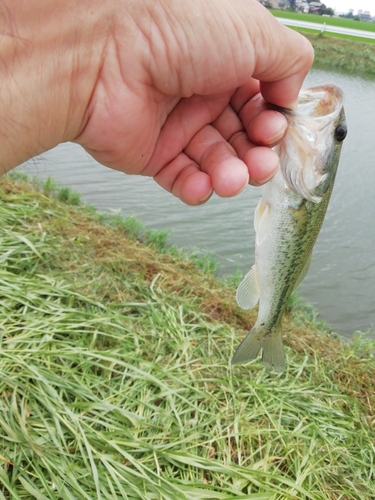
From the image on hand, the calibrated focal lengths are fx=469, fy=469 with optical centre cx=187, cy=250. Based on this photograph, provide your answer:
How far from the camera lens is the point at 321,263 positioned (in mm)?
7227

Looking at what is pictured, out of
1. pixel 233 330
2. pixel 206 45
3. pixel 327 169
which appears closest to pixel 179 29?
pixel 206 45

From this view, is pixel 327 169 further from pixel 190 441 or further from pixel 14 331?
pixel 14 331

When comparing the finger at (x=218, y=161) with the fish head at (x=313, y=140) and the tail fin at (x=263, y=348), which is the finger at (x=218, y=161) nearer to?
the fish head at (x=313, y=140)

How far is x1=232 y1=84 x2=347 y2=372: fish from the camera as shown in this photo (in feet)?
6.68

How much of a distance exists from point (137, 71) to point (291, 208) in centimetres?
94

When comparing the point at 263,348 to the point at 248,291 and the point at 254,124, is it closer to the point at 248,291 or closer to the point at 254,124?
the point at 248,291

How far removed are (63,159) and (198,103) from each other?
7719 millimetres

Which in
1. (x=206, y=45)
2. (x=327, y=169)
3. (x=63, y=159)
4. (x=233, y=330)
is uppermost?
(x=206, y=45)

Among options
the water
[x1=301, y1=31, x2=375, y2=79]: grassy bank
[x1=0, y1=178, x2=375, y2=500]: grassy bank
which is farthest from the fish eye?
[x1=301, y1=31, x2=375, y2=79]: grassy bank

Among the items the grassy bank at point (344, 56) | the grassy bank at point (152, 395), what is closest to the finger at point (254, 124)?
the grassy bank at point (152, 395)

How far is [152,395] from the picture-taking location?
3.08 metres

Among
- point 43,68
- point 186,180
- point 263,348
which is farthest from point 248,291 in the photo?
point 43,68

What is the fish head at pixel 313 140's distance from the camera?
6.59 feet

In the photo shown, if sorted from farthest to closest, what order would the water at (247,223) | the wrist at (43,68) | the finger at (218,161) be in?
1. the water at (247,223)
2. the finger at (218,161)
3. the wrist at (43,68)
